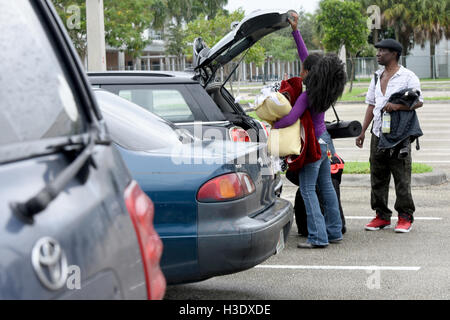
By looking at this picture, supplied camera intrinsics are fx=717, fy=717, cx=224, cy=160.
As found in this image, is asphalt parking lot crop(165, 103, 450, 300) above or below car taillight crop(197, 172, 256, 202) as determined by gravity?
below

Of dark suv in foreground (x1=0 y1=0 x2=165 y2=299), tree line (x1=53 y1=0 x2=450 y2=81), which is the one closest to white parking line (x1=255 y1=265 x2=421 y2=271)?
dark suv in foreground (x1=0 y1=0 x2=165 y2=299)

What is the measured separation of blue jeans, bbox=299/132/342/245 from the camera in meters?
6.86

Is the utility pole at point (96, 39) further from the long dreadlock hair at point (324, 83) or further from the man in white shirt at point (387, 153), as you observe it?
the long dreadlock hair at point (324, 83)

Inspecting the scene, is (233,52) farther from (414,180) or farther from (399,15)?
(399,15)

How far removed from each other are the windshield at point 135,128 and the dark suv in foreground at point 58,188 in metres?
2.29

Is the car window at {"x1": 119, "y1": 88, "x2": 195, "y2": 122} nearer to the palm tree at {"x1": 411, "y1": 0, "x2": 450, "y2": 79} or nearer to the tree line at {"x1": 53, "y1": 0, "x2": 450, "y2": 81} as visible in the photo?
the tree line at {"x1": 53, "y1": 0, "x2": 450, "y2": 81}

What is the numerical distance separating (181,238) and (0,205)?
9.45 ft

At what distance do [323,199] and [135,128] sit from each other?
2.84m

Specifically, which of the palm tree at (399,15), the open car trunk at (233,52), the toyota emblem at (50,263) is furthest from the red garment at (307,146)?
the palm tree at (399,15)

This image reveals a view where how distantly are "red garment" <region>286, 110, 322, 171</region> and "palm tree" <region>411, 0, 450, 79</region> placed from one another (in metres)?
55.0

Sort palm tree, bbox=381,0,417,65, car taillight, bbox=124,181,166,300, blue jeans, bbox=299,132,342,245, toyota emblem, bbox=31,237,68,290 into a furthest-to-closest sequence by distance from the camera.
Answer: palm tree, bbox=381,0,417,65, blue jeans, bbox=299,132,342,245, car taillight, bbox=124,181,166,300, toyota emblem, bbox=31,237,68,290

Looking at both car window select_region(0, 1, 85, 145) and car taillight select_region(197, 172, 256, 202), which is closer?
car window select_region(0, 1, 85, 145)

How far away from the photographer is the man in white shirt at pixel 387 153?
291 inches

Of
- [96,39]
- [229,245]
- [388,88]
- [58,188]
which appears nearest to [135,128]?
[229,245]
